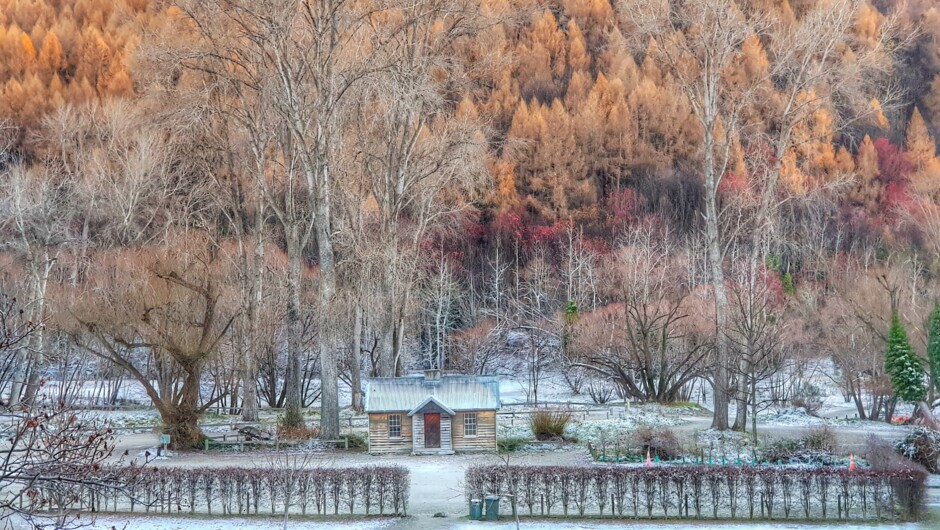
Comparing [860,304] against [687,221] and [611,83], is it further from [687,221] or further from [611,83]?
[611,83]

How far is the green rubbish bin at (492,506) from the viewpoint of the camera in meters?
17.5

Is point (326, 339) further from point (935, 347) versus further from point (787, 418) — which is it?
point (935, 347)

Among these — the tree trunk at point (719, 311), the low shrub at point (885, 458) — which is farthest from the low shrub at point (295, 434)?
the low shrub at point (885, 458)

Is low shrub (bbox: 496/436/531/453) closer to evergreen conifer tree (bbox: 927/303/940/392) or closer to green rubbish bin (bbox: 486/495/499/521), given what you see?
green rubbish bin (bbox: 486/495/499/521)

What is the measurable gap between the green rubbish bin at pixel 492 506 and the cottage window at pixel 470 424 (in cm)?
753

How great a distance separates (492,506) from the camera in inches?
689

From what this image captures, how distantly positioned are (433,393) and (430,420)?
76cm

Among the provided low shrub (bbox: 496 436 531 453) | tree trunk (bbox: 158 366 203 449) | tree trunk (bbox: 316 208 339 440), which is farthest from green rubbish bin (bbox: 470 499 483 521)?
tree trunk (bbox: 158 366 203 449)

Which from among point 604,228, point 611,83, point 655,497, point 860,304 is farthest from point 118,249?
point 611,83

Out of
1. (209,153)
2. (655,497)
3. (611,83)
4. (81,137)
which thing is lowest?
(655,497)

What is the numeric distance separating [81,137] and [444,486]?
3595 centimetres

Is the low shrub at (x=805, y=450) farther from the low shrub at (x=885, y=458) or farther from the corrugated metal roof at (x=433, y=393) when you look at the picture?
the corrugated metal roof at (x=433, y=393)

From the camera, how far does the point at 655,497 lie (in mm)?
18812

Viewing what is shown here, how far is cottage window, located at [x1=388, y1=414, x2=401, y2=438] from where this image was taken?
25078 millimetres
